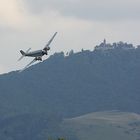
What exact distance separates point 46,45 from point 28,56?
3503 mm

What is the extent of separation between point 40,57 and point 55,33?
7.03 meters

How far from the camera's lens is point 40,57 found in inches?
4668

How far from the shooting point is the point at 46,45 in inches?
4921

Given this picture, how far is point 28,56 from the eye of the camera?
123 m

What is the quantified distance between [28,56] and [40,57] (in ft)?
17.3

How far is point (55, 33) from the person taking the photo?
407ft

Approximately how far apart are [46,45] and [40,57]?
675 centimetres

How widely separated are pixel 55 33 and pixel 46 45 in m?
2.39

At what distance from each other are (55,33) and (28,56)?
536 cm
